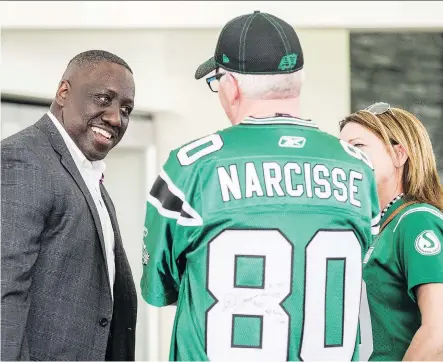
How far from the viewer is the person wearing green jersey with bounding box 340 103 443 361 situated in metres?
2.27

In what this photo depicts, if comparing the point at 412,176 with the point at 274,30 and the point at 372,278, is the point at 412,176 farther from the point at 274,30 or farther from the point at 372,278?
the point at 274,30

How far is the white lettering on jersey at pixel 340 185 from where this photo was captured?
1978mm

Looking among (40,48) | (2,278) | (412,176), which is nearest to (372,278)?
(412,176)

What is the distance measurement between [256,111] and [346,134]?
0.64 meters

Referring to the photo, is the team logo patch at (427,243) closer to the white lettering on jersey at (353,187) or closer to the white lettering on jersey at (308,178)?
the white lettering on jersey at (353,187)

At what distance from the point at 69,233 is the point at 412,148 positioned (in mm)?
1020

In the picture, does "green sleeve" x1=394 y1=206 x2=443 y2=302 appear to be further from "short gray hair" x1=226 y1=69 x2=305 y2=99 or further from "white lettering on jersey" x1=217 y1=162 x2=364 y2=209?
"short gray hair" x1=226 y1=69 x2=305 y2=99

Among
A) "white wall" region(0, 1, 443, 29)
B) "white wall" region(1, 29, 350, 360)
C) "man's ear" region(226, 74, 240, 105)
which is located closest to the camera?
"man's ear" region(226, 74, 240, 105)

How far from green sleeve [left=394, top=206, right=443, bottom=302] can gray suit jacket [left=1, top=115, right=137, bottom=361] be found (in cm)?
81

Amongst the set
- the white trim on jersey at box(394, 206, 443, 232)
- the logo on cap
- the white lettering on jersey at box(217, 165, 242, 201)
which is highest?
the logo on cap

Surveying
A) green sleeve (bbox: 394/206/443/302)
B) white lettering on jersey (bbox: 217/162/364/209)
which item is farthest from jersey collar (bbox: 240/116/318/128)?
green sleeve (bbox: 394/206/443/302)

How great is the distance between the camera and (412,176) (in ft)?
8.21

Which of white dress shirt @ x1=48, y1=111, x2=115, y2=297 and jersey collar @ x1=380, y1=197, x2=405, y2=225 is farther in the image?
jersey collar @ x1=380, y1=197, x2=405, y2=225

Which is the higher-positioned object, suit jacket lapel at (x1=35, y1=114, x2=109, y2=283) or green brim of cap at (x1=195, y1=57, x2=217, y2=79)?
green brim of cap at (x1=195, y1=57, x2=217, y2=79)
